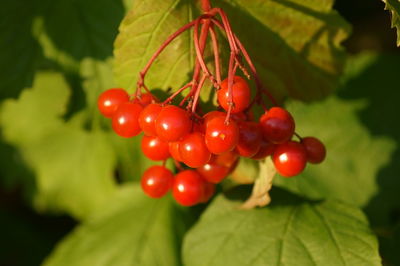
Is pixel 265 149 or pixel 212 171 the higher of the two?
pixel 265 149

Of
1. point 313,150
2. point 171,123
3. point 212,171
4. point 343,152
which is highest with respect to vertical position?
point 171,123

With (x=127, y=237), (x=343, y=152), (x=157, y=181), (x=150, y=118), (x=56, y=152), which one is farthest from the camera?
(x=56, y=152)

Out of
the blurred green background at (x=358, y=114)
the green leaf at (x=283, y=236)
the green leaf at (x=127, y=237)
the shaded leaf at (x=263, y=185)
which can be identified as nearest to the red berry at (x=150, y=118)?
the shaded leaf at (x=263, y=185)

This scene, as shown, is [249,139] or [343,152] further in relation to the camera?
[343,152]

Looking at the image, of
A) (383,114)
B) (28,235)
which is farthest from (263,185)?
(28,235)

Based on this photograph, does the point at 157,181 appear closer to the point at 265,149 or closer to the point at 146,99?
the point at 146,99

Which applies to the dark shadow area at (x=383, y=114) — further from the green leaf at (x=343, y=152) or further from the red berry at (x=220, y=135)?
the red berry at (x=220, y=135)
